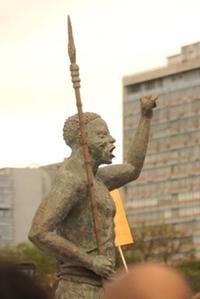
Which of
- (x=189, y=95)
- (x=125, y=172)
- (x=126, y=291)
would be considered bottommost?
(x=126, y=291)

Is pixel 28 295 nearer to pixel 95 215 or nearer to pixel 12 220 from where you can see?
pixel 95 215

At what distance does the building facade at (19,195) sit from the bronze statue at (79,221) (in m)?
143


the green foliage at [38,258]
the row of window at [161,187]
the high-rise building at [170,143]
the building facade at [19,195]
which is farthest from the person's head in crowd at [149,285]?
the building facade at [19,195]

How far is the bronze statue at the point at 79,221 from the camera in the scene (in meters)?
15.0

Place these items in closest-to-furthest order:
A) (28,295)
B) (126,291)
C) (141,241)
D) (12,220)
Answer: (28,295) < (126,291) < (141,241) < (12,220)

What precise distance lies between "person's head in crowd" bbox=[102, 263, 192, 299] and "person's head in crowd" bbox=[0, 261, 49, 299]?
52 centimetres

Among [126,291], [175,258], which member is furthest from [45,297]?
[175,258]

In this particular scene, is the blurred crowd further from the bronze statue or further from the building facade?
the building facade

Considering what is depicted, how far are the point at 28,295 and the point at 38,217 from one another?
931 cm

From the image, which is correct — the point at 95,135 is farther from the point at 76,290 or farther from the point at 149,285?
the point at 149,285

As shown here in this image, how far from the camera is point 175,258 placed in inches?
4510

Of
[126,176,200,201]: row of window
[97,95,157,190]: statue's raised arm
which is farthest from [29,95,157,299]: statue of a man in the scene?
[126,176,200,201]: row of window

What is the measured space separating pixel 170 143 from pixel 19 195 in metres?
21.7

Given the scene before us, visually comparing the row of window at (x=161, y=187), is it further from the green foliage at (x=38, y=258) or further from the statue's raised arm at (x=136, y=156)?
the statue's raised arm at (x=136, y=156)
